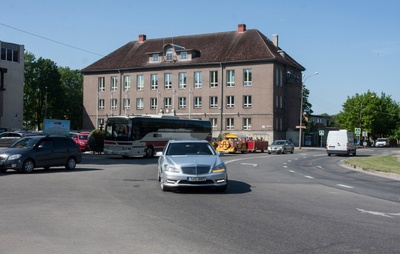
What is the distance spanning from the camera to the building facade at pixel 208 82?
68312 millimetres

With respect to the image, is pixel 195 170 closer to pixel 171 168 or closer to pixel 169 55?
pixel 171 168

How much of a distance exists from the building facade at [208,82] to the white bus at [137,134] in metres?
28.6

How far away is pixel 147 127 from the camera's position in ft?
121

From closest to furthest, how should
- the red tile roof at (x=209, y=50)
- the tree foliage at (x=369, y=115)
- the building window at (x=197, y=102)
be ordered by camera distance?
the red tile roof at (x=209, y=50), the building window at (x=197, y=102), the tree foliage at (x=369, y=115)

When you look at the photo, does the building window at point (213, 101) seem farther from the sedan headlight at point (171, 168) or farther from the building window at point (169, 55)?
the sedan headlight at point (171, 168)

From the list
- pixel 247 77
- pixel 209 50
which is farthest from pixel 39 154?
pixel 209 50

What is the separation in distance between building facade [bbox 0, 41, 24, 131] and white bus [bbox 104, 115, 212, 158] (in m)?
42.6

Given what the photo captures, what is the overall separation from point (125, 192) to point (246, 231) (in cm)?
633

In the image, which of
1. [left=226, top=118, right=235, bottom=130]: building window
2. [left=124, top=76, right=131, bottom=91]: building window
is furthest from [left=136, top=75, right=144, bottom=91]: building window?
[left=226, top=118, right=235, bottom=130]: building window

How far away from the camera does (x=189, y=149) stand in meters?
15.0

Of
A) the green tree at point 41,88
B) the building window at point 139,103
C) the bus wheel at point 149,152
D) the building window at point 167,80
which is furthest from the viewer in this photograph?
the green tree at point 41,88

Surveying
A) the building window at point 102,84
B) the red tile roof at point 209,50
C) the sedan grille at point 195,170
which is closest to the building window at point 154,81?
the red tile roof at point 209,50

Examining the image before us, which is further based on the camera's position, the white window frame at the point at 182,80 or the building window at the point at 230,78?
the white window frame at the point at 182,80

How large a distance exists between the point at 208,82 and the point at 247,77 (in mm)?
6344
